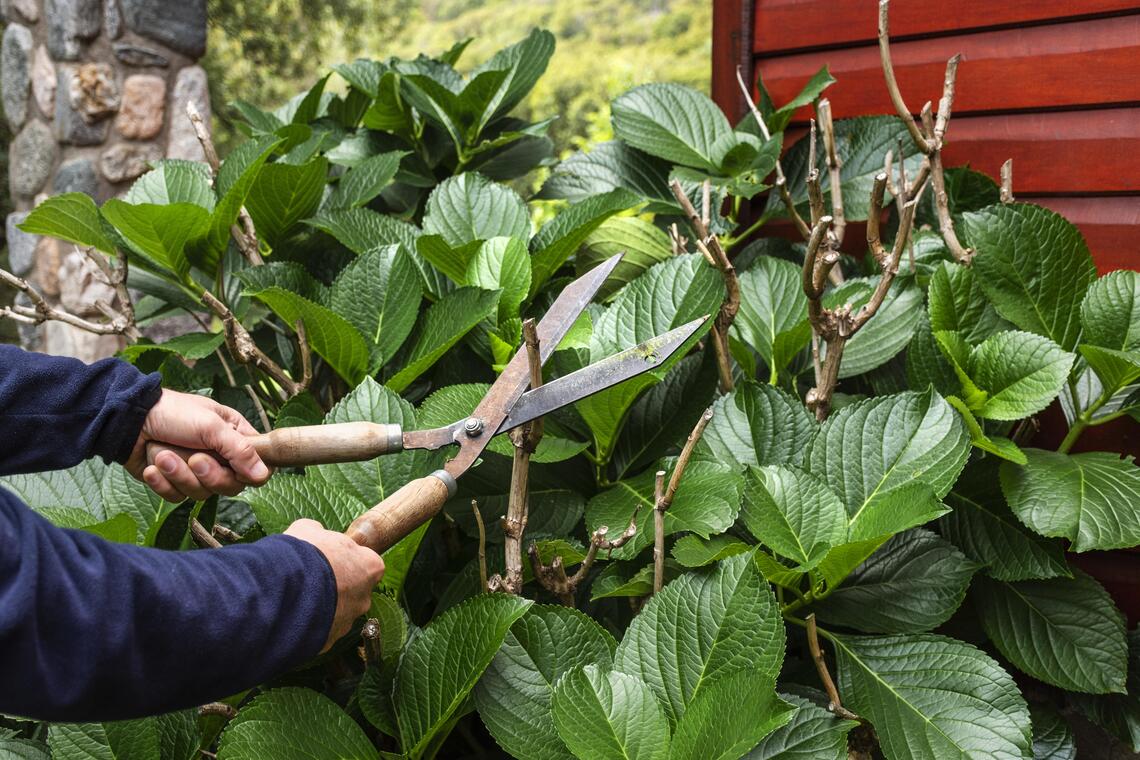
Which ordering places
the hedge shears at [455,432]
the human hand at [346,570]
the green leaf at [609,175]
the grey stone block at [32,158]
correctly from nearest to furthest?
the human hand at [346,570] → the hedge shears at [455,432] → the green leaf at [609,175] → the grey stone block at [32,158]

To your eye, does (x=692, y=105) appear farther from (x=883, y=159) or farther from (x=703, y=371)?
(x=703, y=371)

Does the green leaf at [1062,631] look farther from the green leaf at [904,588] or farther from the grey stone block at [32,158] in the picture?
the grey stone block at [32,158]

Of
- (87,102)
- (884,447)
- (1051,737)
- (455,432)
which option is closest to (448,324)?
(455,432)

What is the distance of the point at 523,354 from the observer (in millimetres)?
728

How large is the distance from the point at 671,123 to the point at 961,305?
45cm

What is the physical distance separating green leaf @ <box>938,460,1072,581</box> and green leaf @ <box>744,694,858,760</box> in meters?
0.24

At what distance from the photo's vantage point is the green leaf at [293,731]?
60 centimetres

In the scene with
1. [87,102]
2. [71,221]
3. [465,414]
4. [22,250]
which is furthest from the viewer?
[22,250]

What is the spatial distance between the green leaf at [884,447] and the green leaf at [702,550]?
110mm

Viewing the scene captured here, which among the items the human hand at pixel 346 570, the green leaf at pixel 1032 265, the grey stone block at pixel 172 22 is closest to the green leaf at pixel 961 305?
the green leaf at pixel 1032 265

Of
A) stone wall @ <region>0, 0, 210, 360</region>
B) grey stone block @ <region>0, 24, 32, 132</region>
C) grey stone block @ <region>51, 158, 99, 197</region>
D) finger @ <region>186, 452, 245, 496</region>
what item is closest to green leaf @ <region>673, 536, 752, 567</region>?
finger @ <region>186, 452, 245, 496</region>

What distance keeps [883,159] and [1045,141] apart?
0.59 feet

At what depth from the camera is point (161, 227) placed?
0.91 metres

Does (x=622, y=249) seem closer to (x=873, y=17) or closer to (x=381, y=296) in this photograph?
(x=381, y=296)
